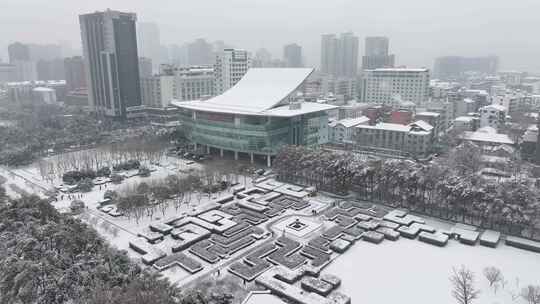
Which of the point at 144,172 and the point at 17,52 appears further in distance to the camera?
the point at 17,52

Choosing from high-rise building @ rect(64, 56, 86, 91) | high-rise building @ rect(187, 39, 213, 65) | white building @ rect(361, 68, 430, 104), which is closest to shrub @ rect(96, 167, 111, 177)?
white building @ rect(361, 68, 430, 104)

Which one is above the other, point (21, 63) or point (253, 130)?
point (21, 63)

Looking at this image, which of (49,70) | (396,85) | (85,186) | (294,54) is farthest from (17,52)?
(396,85)

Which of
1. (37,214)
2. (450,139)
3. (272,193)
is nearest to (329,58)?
(450,139)

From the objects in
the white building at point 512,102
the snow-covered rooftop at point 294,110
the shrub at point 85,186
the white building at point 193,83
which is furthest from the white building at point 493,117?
the shrub at point 85,186

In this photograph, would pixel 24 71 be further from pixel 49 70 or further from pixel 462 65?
pixel 462 65

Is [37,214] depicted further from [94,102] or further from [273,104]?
[94,102]

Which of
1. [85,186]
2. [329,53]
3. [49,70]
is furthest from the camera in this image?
[329,53]
